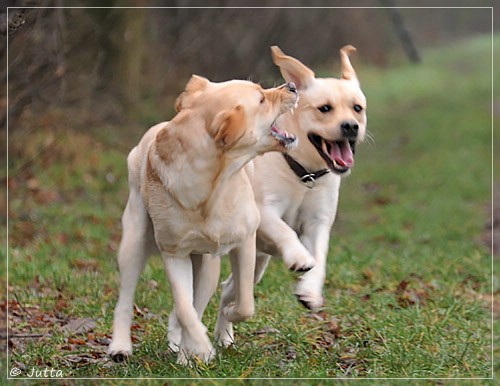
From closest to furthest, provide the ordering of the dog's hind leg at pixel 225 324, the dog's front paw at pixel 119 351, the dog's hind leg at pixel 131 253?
1. the dog's front paw at pixel 119 351
2. the dog's hind leg at pixel 131 253
3. the dog's hind leg at pixel 225 324

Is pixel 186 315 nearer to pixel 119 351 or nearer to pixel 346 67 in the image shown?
pixel 119 351

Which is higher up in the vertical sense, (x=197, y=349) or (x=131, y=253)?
(x=131, y=253)

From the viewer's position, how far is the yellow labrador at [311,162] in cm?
521

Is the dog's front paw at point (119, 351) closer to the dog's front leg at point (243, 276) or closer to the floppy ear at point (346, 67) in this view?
the dog's front leg at point (243, 276)

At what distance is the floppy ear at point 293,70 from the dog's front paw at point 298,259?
96cm

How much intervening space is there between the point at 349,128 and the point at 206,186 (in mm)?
970

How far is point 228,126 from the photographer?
14.5ft

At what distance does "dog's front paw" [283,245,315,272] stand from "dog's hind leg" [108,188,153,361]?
753 mm

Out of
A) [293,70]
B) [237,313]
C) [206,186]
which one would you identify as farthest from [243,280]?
[293,70]

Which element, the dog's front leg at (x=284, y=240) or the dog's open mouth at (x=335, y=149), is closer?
the dog's front leg at (x=284, y=240)

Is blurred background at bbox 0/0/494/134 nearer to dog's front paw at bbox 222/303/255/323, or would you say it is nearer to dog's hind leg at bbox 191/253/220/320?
dog's hind leg at bbox 191/253/220/320

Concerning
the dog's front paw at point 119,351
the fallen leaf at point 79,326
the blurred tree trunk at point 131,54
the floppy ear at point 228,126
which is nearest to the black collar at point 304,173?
the floppy ear at point 228,126

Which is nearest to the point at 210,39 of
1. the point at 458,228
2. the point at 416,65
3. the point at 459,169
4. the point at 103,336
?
the point at 459,169

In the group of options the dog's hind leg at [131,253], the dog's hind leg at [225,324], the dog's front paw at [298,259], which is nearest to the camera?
the dog's front paw at [298,259]
